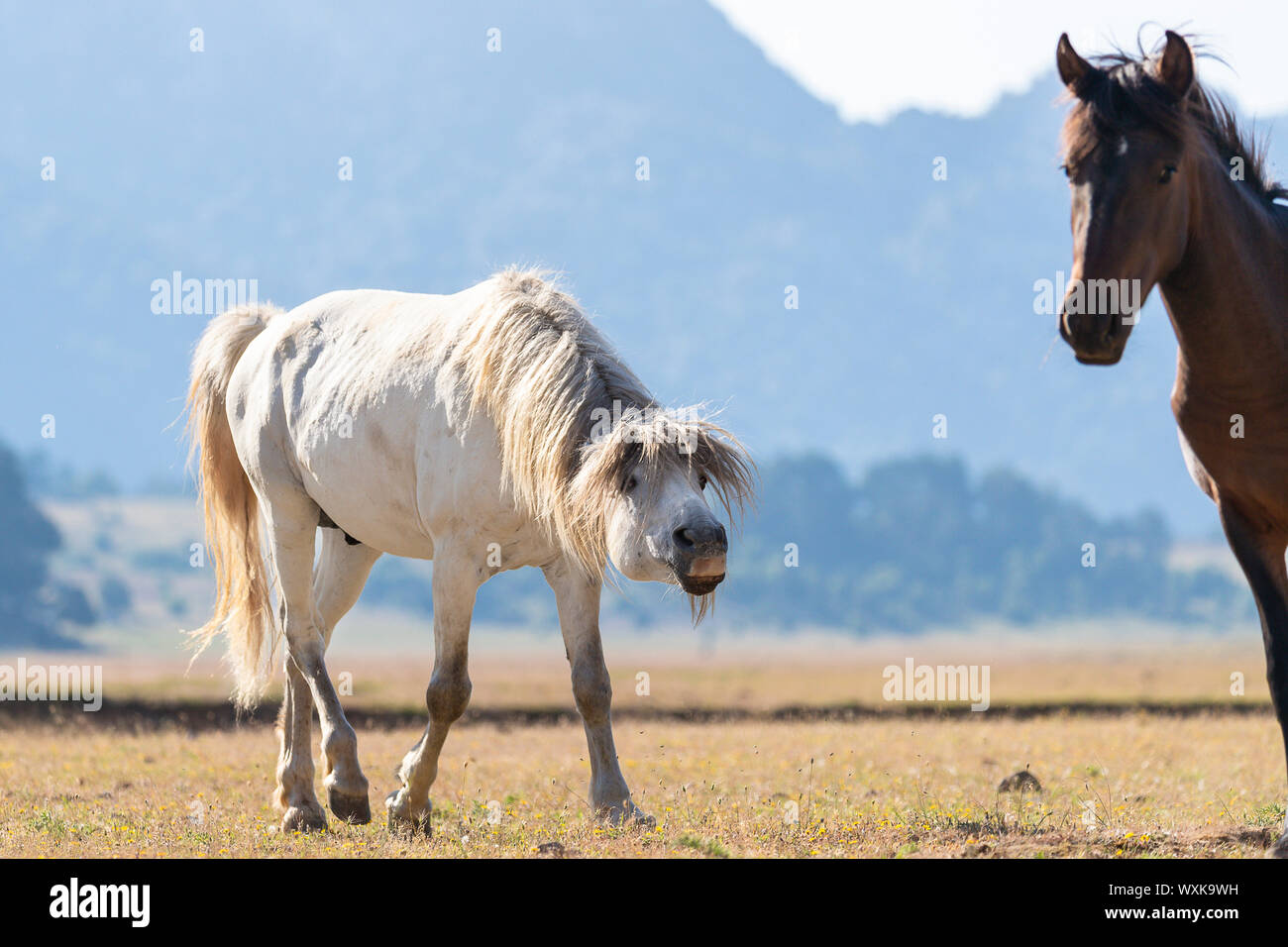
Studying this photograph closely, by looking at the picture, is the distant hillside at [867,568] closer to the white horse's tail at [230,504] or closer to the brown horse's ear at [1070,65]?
the white horse's tail at [230,504]

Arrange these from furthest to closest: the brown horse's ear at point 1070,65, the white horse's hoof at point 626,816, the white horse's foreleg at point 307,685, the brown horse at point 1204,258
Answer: the white horse's foreleg at point 307,685 → the white horse's hoof at point 626,816 → the brown horse's ear at point 1070,65 → the brown horse at point 1204,258

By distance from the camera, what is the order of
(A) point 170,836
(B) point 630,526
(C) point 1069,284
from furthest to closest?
(A) point 170,836 → (B) point 630,526 → (C) point 1069,284

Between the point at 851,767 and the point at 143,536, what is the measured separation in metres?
129

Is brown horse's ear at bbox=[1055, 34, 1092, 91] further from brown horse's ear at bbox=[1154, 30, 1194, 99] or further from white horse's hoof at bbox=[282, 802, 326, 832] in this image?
white horse's hoof at bbox=[282, 802, 326, 832]

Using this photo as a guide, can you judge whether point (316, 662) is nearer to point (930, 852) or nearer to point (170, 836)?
point (170, 836)

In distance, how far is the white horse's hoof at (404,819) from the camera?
7609 mm

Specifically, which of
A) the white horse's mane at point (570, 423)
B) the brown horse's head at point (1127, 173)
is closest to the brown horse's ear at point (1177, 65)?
the brown horse's head at point (1127, 173)

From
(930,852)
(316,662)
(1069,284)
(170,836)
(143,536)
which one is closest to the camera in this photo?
(1069,284)

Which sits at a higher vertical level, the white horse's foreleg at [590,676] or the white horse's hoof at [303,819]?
the white horse's foreleg at [590,676]

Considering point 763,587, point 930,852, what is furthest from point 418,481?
point 763,587

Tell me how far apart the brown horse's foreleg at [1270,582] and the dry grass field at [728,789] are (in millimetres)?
727

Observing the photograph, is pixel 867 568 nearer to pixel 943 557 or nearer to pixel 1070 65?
pixel 943 557

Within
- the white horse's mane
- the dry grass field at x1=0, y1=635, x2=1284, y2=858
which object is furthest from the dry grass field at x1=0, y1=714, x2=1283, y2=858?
the white horse's mane
